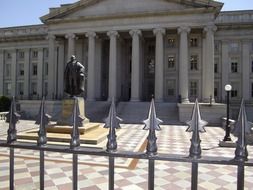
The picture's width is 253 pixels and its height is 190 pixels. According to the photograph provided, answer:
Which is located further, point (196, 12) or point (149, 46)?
point (149, 46)

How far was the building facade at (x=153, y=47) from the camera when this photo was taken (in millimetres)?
33781

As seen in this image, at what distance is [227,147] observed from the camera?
12.8m

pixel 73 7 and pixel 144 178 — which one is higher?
pixel 73 7

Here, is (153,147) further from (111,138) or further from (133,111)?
(133,111)

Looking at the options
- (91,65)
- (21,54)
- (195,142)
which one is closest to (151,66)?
(91,65)

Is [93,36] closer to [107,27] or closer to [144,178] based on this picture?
[107,27]

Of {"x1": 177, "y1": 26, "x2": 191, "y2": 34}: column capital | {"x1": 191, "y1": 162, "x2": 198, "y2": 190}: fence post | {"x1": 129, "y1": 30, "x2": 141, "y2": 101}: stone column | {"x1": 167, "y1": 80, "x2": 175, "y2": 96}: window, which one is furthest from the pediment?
{"x1": 191, "y1": 162, "x2": 198, "y2": 190}: fence post

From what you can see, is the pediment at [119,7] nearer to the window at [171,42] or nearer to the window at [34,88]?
the window at [171,42]

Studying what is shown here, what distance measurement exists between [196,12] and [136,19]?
826 cm

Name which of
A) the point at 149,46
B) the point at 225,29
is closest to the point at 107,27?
the point at 149,46

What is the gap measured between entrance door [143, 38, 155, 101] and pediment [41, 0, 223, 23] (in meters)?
8.01

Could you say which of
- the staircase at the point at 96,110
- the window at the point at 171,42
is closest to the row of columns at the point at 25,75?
the staircase at the point at 96,110

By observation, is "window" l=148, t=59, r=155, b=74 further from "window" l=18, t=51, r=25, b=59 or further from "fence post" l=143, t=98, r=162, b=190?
"fence post" l=143, t=98, r=162, b=190

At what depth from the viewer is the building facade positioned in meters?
33.8
